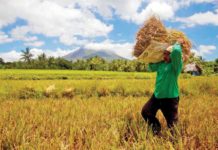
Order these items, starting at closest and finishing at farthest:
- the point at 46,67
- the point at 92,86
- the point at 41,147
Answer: the point at 41,147
the point at 92,86
the point at 46,67

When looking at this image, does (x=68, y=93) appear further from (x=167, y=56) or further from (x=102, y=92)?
(x=167, y=56)

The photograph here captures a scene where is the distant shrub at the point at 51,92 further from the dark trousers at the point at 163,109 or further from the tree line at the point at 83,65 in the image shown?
the tree line at the point at 83,65

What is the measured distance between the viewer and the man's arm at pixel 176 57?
4102mm

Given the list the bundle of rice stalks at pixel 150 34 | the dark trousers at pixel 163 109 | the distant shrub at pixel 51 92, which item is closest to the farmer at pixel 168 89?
the dark trousers at pixel 163 109

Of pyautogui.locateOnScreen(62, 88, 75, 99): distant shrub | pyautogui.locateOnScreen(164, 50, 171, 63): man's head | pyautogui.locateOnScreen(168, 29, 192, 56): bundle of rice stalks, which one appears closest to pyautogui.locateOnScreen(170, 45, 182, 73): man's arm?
pyautogui.locateOnScreen(164, 50, 171, 63): man's head

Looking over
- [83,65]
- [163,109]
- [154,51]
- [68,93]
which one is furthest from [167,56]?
[83,65]

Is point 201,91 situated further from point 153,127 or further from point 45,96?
point 153,127

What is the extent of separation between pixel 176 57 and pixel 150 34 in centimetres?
52

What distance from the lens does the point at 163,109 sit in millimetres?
4492

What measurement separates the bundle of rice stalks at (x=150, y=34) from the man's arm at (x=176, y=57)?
0.34m

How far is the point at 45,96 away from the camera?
11.3m

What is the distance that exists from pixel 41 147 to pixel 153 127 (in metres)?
1.86

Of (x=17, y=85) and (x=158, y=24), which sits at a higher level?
(x=158, y=24)

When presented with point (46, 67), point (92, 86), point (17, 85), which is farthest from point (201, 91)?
point (46, 67)
